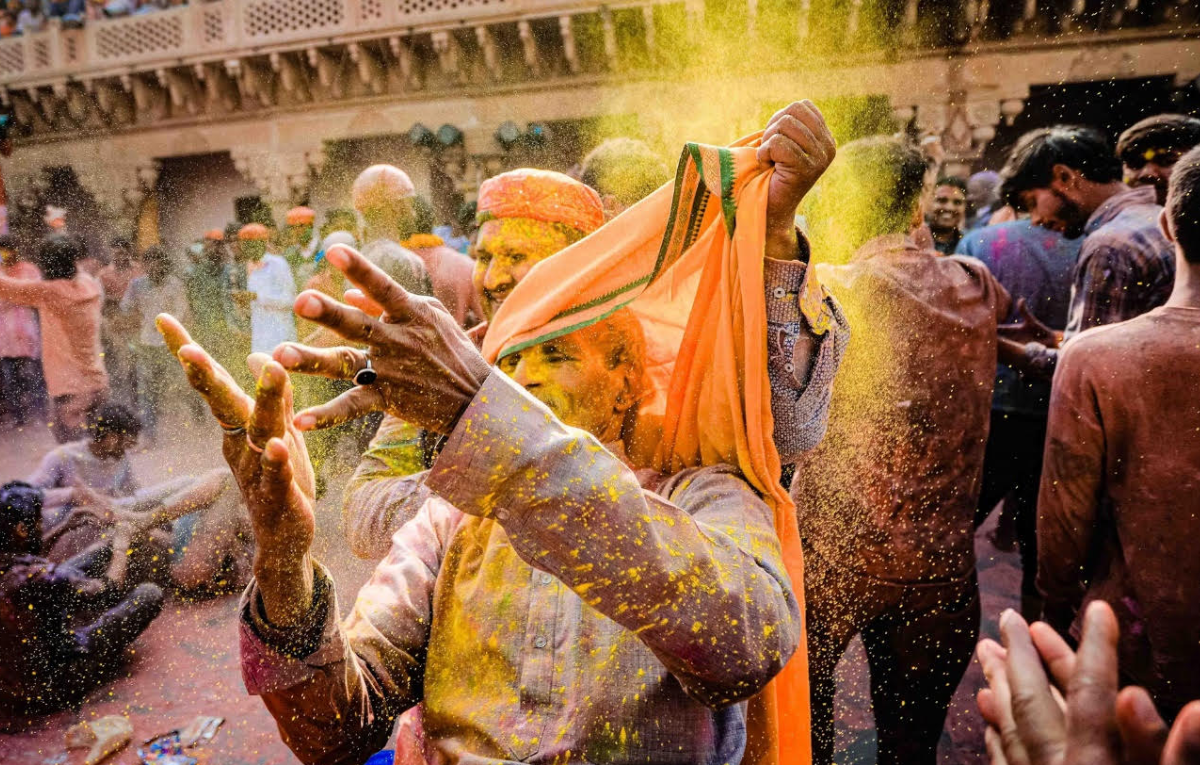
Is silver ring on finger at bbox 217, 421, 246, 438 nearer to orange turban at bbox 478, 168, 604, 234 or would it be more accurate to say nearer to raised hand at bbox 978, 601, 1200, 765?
raised hand at bbox 978, 601, 1200, 765

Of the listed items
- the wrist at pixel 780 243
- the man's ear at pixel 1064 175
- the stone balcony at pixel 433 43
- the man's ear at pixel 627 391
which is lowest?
the man's ear at pixel 1064 175

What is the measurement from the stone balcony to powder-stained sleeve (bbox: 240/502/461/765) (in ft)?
34.4

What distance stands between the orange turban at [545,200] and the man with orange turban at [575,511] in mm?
639

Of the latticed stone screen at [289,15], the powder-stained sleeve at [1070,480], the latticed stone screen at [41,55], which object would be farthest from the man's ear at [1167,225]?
the latticed stone screen at [41,55]

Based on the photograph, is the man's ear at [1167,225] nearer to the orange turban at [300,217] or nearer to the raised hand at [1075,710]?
the raised hand at [1075,710]

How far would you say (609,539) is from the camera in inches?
39.9

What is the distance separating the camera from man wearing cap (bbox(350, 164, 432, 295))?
12.8ft

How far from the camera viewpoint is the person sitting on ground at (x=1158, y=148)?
318 centimetres

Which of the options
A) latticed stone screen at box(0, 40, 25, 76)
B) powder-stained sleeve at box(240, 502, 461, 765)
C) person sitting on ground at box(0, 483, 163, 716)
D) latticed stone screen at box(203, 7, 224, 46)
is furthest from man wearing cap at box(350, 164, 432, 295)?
latticed stone screen at box(0, 40, 25, 76)

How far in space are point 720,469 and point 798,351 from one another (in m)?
0.31

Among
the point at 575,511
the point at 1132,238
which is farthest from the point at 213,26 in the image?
the point at 575,511

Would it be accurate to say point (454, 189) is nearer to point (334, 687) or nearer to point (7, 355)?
point (7, 355)

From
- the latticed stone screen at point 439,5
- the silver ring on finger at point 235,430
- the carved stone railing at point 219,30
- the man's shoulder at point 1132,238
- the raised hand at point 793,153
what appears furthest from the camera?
the carved stone railing at point 219,30

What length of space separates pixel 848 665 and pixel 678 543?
351 centimetres
